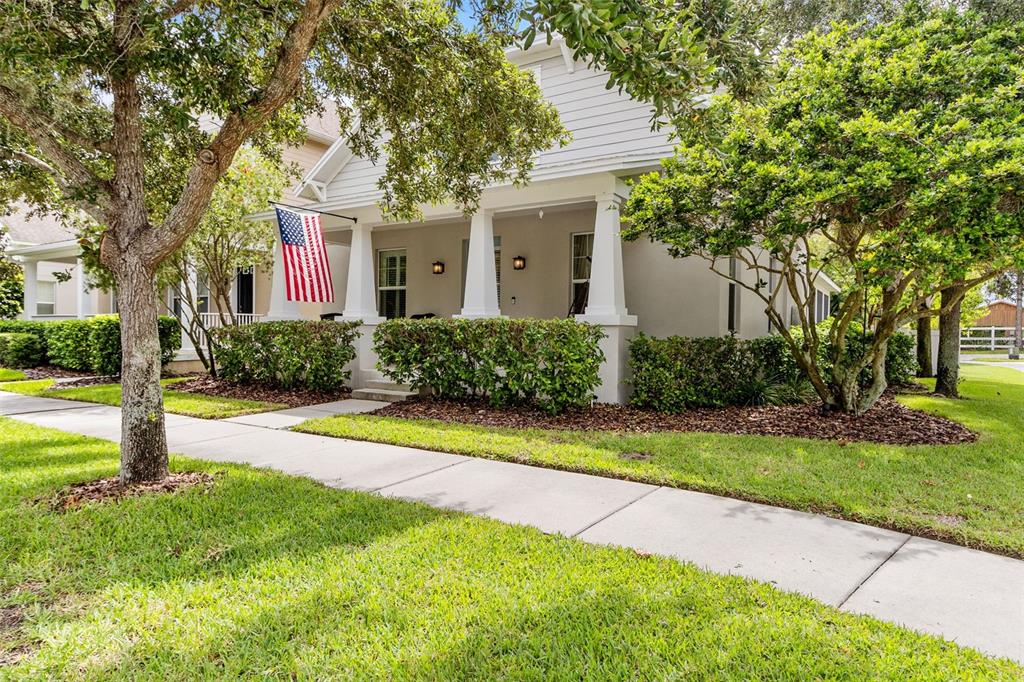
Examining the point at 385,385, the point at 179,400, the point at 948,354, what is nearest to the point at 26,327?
the point at 179,400

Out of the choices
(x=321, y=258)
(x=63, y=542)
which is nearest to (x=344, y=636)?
(x=63, y=542)

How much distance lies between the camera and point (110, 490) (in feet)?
14.3

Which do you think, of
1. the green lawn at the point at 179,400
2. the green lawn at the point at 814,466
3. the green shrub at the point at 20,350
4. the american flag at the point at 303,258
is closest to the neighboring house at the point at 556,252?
the american flag at the point at 303,258

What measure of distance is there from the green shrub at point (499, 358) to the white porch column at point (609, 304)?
42 centimetres

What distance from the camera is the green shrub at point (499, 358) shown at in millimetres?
7582

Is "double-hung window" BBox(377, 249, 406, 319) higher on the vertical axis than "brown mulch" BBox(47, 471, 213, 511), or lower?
higher

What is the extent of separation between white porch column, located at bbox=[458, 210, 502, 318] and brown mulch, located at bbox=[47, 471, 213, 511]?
5.13 meters

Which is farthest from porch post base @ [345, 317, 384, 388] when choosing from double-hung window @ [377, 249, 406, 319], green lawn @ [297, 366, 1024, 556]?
green lawn @ [297, 366, 1024, 556]

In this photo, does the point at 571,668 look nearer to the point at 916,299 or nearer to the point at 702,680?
the point at 702,680

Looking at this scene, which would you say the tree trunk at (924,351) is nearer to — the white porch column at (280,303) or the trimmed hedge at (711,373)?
the trimmed hedge at (711,373)

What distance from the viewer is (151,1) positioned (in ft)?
15.2

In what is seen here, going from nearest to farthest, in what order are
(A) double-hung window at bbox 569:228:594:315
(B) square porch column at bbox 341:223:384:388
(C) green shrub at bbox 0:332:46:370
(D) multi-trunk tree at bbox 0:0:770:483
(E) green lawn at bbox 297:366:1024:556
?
(E) green lawn at bbox 297:366:1024:556, (D) multi-trunk tree at bbox 0:0:770:483, (B) square porch column at bbox 341:223:384:388, (A) double-hung window at bbox 569:228:594:315, (C) green shrub at bbox 0:332:46:370

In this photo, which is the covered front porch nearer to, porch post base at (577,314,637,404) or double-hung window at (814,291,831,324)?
porch post base at (577,314,637,404)

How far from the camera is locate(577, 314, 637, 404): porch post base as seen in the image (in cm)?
823
